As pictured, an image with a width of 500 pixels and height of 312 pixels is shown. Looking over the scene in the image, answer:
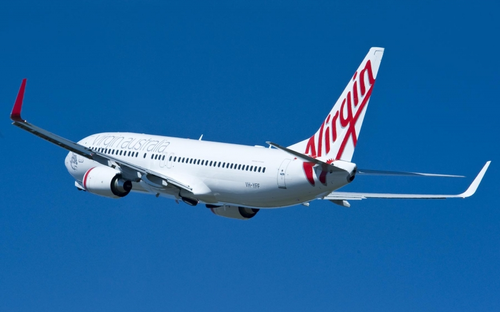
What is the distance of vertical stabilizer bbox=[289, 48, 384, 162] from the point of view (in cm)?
5659

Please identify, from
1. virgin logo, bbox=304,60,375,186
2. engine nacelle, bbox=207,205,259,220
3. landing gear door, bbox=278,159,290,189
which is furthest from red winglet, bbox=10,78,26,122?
virgin logo, bbox=304,60,375,186

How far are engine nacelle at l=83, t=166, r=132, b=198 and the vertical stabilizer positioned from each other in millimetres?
13473

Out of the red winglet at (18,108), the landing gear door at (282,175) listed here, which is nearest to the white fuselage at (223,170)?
the landing gear door at (282,175)

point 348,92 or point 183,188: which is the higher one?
point 348,92

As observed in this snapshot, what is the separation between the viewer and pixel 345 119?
187 feet

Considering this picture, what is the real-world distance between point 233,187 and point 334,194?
25.7ft

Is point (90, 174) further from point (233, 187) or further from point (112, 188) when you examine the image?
point (233, 187)

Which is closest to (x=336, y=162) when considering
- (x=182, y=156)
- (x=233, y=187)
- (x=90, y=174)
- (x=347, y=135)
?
(x=347, y=135)

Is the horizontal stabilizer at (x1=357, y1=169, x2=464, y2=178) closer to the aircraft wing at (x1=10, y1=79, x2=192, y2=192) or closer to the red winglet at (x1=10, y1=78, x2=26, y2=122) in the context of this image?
the aircraft wing at (x1=10, y1=79, x2=192, y2=192)

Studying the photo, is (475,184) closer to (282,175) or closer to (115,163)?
(282,175)

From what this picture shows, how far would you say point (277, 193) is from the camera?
193 feet

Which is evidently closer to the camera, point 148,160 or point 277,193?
point 277,193

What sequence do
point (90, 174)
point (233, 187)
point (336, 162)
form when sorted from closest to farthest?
point (336, 162) < point (233, 187) < point (90, 174)

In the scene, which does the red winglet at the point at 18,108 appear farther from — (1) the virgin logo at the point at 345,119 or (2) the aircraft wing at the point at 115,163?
(1) the virgin logo at the point at 345,119
